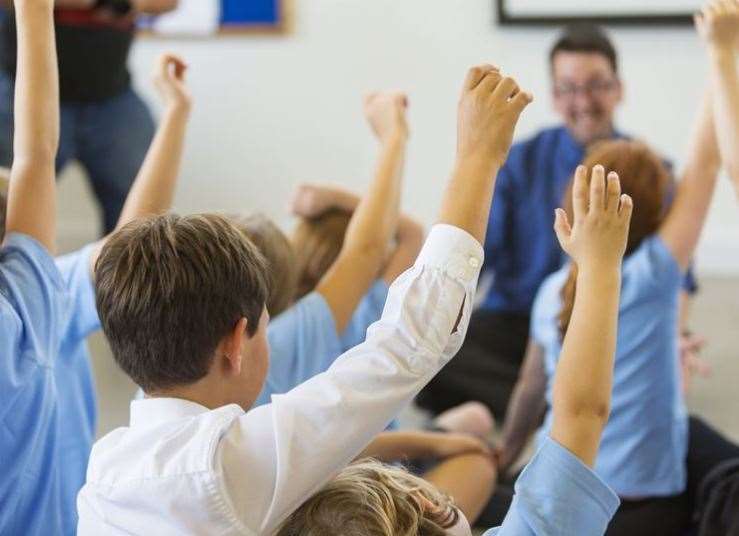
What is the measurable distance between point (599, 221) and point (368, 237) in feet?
1.72

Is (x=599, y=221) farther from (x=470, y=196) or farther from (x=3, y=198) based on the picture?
(x=3, y=198)

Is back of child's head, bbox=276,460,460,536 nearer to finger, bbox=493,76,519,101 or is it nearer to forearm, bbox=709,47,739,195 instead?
finger, bbox=493,76,519,101

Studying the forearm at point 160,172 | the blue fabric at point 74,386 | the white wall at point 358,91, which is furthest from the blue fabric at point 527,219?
the blue fabric at point 74,386

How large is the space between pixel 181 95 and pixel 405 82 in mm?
2297

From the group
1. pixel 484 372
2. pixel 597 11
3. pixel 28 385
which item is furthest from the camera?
A: pixel 597 11

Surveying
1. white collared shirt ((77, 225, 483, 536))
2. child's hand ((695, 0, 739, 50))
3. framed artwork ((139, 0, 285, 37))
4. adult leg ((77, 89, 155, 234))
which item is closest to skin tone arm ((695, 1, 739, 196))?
child's hand ((695, 0, 739, 50))

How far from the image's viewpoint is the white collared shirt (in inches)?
35.8

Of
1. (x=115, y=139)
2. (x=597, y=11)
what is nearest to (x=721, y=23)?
(x=115, y=139)

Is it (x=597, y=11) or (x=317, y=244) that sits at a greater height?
(x=597, y=11)

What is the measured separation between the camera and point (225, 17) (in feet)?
12.7

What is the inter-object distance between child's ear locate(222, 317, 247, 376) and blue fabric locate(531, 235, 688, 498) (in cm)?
85

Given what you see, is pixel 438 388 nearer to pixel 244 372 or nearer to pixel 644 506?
pixel 644 506

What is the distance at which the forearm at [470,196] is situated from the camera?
98 cm

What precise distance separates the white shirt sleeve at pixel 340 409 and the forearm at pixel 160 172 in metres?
0.66
